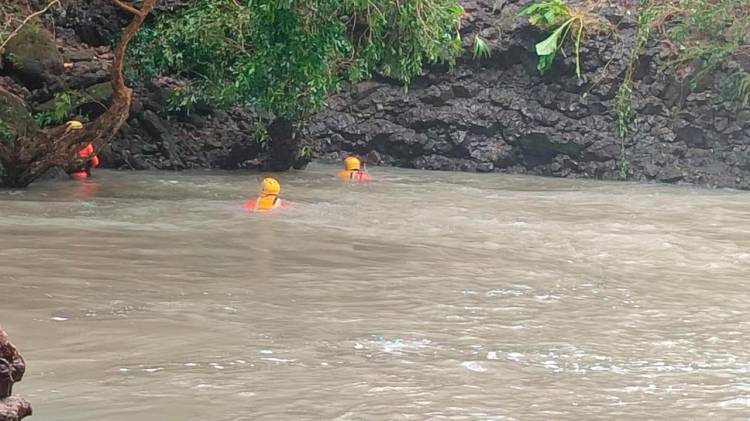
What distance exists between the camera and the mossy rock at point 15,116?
11.5m

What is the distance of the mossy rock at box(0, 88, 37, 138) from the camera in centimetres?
1150

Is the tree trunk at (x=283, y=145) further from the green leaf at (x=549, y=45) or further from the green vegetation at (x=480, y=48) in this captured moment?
the green leaf at (x=549, y=45)

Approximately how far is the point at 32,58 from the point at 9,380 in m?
11.2

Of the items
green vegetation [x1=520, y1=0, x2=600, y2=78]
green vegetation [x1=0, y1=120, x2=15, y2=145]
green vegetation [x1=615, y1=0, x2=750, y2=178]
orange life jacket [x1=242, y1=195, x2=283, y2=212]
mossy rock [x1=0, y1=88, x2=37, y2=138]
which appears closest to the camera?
orange life jacket [x1=242, y1=195, x2=283, y2=212]

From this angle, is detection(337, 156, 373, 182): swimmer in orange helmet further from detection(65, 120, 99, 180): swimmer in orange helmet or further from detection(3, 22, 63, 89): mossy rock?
detection(3, 22, 63, 89): mossy rock

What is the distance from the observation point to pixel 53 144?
A: 11562 mm

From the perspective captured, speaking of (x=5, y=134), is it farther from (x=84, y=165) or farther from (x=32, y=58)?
(x=32, y=58)

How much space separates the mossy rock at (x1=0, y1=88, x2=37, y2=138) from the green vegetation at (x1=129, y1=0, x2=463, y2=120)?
2.09 m

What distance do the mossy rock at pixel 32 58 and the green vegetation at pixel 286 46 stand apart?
3.47ft

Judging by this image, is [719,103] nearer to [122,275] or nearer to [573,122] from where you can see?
[573,122]

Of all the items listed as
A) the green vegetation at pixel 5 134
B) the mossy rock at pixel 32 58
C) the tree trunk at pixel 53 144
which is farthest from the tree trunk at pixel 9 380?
the mossy rock at pixel 32 58

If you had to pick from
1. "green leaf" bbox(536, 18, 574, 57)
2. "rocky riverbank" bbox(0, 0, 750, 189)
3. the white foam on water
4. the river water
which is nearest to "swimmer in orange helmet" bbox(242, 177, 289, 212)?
the river water

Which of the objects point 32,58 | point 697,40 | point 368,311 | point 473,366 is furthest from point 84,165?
point 697,40

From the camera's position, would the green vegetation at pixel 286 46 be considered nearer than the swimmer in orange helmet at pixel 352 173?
Yes
